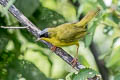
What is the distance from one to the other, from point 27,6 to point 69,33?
17.2 inches

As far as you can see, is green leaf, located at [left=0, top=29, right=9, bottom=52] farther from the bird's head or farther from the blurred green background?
the bird's head

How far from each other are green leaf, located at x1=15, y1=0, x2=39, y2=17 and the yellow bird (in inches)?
10.0

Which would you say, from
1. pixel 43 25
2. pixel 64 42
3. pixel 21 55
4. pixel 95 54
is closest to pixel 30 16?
pixel 43 25

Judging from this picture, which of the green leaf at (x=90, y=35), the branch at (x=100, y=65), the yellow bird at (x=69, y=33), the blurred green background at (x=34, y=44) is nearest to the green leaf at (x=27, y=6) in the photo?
the blurred green background at (x=34, y=44)

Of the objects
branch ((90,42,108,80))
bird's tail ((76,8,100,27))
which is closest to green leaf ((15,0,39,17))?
bird's tail ((76,8,100,27))

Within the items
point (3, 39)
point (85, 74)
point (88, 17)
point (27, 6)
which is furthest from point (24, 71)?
point (85, 74)

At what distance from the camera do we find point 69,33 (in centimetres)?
314

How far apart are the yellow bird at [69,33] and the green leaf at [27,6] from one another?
25 centimetres

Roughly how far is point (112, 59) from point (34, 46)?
2.50 feet

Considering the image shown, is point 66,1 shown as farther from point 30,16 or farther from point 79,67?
point 79,67

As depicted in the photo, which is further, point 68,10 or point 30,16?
point 68,10

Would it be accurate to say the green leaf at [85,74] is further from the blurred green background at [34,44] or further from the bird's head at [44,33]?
the blurred green background at [34,44]

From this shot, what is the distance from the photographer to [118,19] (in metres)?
3.40

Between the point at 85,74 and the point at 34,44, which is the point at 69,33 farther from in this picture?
the point at 85,74
